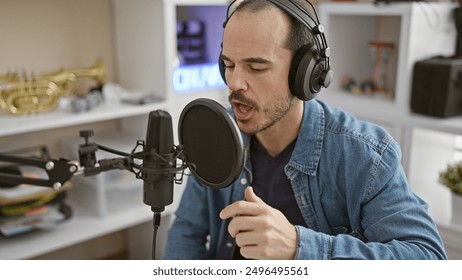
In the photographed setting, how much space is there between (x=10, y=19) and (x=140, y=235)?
38.7 inches

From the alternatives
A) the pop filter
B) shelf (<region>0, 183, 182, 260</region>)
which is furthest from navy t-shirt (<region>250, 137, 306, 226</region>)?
shelf (<region>0, 183, 182, 260</region>)

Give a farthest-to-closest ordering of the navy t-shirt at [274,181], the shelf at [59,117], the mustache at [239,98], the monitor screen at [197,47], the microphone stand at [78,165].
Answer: the monitor screen at [197,47], the shelf at [59,117], the navy t-shirt at [274,181], the mustache at [239,98], the microphone stand at [78,165]

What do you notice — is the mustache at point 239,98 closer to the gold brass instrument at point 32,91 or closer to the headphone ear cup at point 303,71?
the headphone ear cup at point 303,71

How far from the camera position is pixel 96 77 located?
1730 mm

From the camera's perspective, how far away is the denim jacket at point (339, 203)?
2.63ft

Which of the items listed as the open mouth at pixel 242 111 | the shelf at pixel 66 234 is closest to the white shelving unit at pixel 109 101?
the shelf at pixel 66 234

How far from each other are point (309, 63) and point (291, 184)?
0.26 m

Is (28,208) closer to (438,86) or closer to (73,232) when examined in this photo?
(73,232)

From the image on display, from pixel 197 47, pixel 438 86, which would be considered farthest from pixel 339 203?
pixel 197 47

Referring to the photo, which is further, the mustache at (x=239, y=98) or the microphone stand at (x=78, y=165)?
the mustache at (x=239, y=98)

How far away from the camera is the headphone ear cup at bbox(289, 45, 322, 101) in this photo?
2.75ft

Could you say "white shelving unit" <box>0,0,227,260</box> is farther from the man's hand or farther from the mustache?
the man's hand
